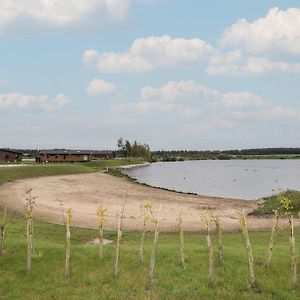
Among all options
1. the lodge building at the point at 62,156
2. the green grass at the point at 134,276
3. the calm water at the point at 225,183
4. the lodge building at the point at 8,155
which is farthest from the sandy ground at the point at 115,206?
the lodge building at the point at 62,156

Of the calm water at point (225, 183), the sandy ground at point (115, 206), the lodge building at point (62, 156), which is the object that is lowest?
the calm water at point (225, 183)

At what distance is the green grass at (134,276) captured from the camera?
16594 mm

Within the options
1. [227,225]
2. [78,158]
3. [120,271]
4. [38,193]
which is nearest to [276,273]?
[120,271]

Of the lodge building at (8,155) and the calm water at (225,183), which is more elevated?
the lodge building at (8,155)

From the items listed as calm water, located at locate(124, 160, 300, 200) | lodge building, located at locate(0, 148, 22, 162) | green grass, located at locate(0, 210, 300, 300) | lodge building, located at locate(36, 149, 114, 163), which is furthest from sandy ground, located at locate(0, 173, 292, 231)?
lodge building, located at locate(36, 149, 114, 163)

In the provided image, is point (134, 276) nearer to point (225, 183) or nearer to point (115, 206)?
point (115, 206)

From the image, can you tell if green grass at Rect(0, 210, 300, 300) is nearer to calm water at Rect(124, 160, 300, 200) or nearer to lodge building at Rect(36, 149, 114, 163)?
calm water at Rect(124, 160, 300, 200)

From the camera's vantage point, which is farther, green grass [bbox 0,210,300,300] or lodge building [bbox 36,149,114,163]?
lodge building [bbox 36,149,114,163]

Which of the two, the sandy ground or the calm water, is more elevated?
the sandy ground

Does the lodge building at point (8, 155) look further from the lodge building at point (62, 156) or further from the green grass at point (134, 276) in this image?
the green grass at point (134, 276)

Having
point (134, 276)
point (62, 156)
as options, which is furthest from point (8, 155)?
point (134, 276)

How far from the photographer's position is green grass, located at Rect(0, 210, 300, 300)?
54.4 feet

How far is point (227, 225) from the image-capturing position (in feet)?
131

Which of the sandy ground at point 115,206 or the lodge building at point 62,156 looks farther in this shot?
the lodge building at point 62,156
